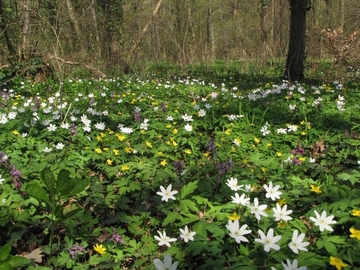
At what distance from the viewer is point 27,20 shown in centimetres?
820

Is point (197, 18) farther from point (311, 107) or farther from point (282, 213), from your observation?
point (282, 213)

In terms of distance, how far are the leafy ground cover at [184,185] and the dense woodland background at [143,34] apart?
11.4ft

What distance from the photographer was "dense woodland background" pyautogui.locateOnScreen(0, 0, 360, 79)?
334 inches

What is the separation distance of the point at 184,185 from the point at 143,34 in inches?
456

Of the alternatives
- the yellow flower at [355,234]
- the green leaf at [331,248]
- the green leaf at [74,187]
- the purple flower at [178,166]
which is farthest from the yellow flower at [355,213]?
the green leaf at [74,187]

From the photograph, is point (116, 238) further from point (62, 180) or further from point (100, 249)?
point (62, 180)

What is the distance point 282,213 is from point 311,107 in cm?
303

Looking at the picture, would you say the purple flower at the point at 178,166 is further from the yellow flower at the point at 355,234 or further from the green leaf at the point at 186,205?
the yellow flower at the point at 355,234

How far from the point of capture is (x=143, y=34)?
12.8 metres

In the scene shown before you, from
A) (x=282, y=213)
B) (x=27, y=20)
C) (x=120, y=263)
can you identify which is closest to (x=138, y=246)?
(x=120, y=263)

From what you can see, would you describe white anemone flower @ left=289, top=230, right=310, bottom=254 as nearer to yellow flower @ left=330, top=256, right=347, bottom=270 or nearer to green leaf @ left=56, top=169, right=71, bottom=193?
yellow flower @ left=330, top=256, right=347, bottom=270

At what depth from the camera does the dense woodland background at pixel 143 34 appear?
334 inches

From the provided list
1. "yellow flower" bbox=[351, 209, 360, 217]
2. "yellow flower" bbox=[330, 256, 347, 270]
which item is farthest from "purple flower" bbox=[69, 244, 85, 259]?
"yellow flower" bbox=[351, 209, 360, 217]

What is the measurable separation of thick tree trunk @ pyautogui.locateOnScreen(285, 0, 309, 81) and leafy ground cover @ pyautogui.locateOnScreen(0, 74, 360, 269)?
→ 287 cm
